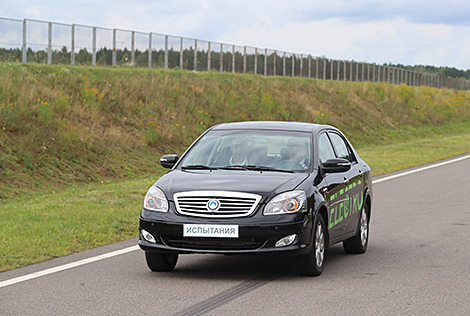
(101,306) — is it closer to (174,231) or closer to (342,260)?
(174,231)

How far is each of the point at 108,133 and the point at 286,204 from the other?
19.9 m

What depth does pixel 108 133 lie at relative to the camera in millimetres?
27078

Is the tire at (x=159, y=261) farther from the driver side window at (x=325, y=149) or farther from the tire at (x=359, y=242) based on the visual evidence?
the tire at (x=359, y=242)

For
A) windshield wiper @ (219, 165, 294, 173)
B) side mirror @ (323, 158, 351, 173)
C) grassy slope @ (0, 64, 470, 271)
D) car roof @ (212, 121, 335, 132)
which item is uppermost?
car roof @ (212, 121, 335, 132)

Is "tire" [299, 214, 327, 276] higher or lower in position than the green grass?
higher

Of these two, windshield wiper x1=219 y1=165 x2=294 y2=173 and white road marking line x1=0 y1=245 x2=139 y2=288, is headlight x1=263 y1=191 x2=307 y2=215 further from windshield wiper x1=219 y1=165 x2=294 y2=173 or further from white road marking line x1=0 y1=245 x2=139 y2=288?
white road marking line x1=0 y1=245 x2=139 y2=288

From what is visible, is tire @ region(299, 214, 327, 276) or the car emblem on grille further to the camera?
tire @ region(299, 214, 327, 276)

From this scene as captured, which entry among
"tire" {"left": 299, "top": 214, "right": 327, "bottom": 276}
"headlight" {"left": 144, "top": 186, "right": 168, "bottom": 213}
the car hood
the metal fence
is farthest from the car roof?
the metal fence

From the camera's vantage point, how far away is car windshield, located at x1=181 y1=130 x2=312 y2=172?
28.5 ft

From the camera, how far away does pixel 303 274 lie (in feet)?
26.6

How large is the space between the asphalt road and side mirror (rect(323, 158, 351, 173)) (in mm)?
1066

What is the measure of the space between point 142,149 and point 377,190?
11.7 meters

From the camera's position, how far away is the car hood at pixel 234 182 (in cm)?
782

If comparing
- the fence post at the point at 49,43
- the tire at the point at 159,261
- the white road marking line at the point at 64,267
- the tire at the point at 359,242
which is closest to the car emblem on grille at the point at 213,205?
the tire at the point at 159,261
